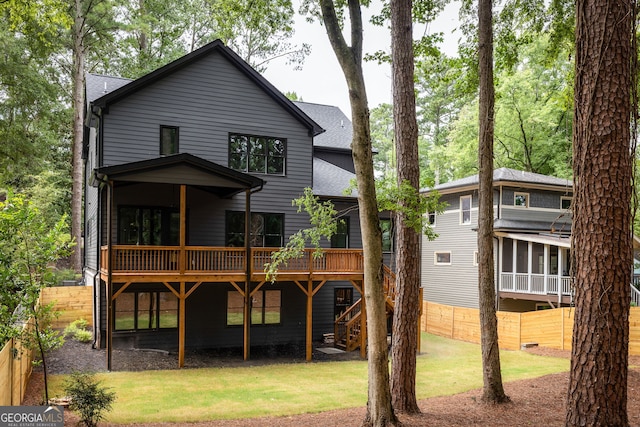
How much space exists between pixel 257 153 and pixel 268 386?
9.00 m

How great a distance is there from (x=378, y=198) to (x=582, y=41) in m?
3.94

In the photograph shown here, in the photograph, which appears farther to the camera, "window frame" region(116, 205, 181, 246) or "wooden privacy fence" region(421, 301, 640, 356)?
"wooden privacy fence" region(421, 301, 640, 356)

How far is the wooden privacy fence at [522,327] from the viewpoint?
58.6 feet

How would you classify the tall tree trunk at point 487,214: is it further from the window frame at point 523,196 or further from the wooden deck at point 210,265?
the window frame at point 523,196

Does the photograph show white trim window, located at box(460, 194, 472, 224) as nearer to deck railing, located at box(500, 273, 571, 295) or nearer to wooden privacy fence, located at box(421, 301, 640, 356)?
deck railing, located at box(500, 273, 571, 295)

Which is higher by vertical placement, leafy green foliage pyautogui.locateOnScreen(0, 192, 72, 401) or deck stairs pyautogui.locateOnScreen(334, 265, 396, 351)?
leafy green foliage pyautogui.locateOnScreen(0, 192, 72, 401)

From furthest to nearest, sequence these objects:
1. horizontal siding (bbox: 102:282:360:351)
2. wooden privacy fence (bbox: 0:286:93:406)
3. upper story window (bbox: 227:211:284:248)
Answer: upper story window (bbox: 227:211:284:248)
horizontal siding (bbox: 102:282:360:351)
wooden privacy fence (bbox: 0:286:93:406)

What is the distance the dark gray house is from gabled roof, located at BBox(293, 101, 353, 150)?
9.08 ft

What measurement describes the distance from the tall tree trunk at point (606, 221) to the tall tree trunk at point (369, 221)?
287 centimetres

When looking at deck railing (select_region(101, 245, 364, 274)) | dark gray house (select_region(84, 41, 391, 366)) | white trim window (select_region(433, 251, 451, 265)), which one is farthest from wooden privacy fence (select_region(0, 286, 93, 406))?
white trim window (select_region(433, 251, 451, 265))

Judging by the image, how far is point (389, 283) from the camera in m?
17.6

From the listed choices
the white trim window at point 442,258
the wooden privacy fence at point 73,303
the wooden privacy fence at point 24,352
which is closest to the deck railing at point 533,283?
the white trim window at point 442,258

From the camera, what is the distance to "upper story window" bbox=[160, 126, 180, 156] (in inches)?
692

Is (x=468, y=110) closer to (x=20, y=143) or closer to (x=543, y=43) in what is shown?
(x=543, y=43)
